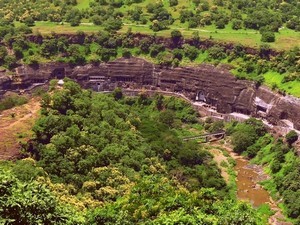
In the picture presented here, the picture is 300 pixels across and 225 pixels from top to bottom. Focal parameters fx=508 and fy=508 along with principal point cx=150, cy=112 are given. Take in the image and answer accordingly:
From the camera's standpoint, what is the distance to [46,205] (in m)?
30.8

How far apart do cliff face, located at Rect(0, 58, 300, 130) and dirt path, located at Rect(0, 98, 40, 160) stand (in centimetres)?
4001

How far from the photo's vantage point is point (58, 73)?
104688 mm

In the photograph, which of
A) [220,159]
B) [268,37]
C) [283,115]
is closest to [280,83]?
[283,115]

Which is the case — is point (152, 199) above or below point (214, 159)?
above

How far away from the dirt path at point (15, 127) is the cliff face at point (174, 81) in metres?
40.0

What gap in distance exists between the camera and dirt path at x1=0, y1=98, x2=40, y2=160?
174 feet

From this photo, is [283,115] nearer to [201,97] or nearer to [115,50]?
[201,97]

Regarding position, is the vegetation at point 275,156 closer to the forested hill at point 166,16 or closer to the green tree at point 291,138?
the green tree at point 291,138

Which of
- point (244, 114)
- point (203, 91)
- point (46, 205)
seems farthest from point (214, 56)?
point (46, 205)

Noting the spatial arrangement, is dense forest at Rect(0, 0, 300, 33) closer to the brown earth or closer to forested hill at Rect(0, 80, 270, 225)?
forested hill at Rect(0, 80, 270, 225)

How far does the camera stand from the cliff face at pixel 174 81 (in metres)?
90.2

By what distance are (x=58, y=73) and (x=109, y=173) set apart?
54.4 meters

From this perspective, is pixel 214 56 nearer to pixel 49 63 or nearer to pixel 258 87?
pixel 258 87

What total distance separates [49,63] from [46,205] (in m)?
76.4
